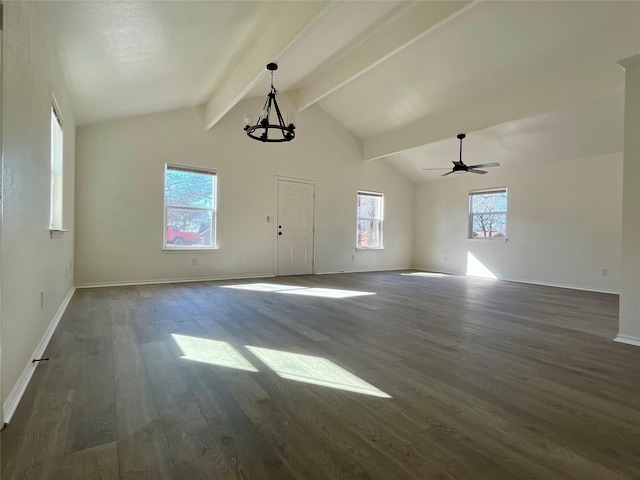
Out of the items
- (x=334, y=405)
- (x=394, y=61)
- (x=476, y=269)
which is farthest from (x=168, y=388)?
(x=476, y=269)

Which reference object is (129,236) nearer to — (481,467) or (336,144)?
(336,144)

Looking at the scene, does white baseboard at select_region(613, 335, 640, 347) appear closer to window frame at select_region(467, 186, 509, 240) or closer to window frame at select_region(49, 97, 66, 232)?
window frame at select_region(467, 186, 509, 240)

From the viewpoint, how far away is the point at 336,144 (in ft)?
25.1

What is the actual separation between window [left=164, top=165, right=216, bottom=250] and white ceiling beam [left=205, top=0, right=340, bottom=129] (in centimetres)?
129

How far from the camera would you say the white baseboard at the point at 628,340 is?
276 centimetres

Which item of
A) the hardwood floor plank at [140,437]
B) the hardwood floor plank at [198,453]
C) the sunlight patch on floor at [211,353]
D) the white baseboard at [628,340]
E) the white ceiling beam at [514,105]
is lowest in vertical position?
the hardwood floor plank at [198,453]

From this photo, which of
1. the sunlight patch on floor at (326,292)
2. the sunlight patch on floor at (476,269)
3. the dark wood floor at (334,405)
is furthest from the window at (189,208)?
the sunlight patch on floor at (476,269)

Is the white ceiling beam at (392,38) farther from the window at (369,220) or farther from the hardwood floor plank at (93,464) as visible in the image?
the hardwood floor plank at (93,464)

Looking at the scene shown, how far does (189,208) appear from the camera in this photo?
5.79 meters

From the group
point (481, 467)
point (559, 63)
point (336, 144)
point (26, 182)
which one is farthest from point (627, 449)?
point (336, 144)

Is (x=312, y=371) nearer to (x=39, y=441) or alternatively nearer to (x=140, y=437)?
(x=140, y=437)

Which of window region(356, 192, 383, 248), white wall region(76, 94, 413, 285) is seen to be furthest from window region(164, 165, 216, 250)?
window region(356, 192, 383, 248)

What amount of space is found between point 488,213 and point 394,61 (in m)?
4.22

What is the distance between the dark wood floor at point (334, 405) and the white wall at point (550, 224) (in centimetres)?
327
